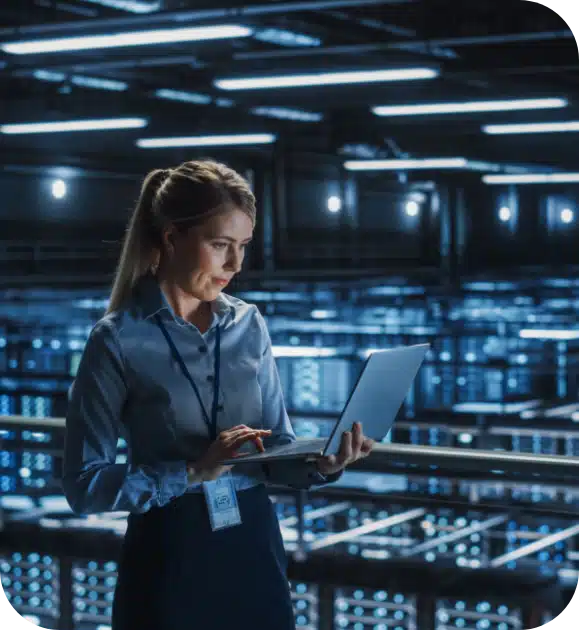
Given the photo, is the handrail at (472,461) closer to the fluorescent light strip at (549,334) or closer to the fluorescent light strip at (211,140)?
the fluorescent light strip at (549,334)

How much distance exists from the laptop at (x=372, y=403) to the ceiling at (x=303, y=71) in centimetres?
427

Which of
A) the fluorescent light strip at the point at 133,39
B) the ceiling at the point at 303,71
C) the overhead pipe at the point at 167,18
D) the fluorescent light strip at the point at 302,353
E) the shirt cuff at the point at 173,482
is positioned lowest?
the fluorescent light strip at the point at 302,353

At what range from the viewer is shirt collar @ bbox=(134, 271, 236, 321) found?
5.01 feet

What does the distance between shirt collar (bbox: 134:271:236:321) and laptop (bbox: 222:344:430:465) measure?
20 cm

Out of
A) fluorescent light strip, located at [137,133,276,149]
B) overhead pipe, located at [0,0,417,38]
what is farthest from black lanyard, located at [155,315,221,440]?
fluorescent light strip, located at [137,133,276,149]

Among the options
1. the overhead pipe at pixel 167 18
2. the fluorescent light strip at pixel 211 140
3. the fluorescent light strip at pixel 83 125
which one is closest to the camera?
the overhead pipe at pixel 167 18

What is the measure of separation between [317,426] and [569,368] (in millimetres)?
2582

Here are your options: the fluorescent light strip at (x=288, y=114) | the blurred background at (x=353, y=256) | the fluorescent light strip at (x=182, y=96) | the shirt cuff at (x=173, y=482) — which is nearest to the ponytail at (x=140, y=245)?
the blurred background at (x=353, y=256)

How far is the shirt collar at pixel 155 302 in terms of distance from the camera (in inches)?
60.1

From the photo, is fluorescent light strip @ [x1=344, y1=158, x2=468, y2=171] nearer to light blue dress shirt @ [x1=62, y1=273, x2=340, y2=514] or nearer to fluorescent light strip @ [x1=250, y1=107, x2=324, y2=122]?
fluorescent light strip @ [x1=250, y1=107, x2=324, y2=122]

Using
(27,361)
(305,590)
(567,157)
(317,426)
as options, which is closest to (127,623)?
(305,590)

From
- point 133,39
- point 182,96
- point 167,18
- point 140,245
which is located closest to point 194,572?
point 140,245

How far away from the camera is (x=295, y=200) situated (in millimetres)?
18969

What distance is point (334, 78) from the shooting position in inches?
294
